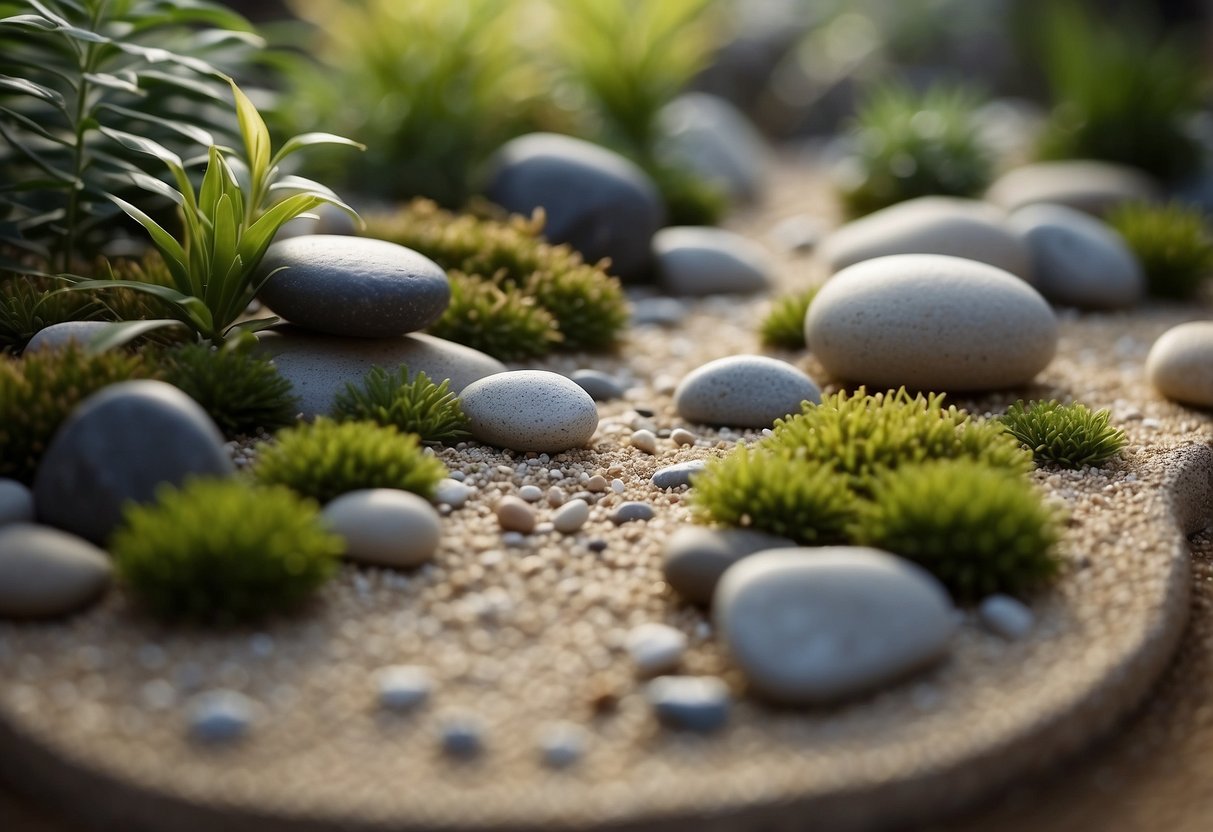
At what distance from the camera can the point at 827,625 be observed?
302 centimetres

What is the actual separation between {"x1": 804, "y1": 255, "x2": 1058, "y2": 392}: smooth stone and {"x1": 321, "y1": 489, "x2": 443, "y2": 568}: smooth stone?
2.25 m

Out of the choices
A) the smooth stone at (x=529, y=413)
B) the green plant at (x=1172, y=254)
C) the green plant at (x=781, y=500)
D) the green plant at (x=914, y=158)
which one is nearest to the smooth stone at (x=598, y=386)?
the smooth stone at (x=529, y=413)

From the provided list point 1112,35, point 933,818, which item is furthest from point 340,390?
point 1112,35

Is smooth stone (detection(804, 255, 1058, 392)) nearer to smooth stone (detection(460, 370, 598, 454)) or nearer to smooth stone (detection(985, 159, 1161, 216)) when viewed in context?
smooth stone (detection(460, 370, 598, 454))

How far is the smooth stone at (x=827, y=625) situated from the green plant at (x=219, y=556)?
1179 millimetres

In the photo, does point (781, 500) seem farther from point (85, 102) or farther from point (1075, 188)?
point (1075, 188)

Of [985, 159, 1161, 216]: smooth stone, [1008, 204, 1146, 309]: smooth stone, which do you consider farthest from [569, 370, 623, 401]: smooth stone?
[985, 159, 1161, 216]: smooth stone

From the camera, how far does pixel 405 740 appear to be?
288cm

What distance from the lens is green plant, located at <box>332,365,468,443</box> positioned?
4.30 meters

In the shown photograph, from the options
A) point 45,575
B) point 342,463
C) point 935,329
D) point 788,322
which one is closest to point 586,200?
point 788,322

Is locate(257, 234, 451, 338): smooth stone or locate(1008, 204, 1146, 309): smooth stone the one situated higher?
locate(1008, 204, 1146, 309): smooth stone

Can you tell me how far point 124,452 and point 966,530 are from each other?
2.45m

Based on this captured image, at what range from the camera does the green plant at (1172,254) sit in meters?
6.86

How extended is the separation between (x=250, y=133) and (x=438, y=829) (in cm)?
283
